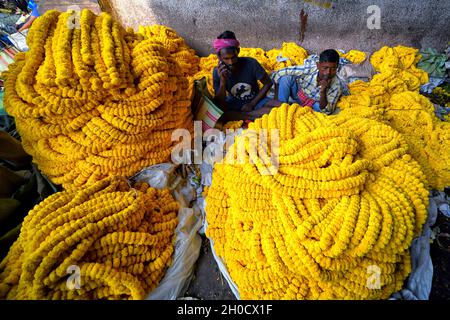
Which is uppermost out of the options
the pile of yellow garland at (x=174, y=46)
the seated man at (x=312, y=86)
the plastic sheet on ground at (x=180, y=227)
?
the pile of yellow garland at (x=174, y=46)

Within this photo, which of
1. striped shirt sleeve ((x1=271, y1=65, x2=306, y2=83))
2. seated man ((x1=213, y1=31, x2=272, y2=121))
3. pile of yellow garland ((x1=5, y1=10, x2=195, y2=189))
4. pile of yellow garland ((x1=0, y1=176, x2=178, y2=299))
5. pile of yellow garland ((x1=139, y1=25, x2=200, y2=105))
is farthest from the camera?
pile of yellow garland ((x1=139, y1=25, x2=200, y2=105))

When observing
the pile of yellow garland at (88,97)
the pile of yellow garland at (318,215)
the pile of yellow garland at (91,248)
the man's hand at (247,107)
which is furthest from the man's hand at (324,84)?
the pile of yellow garland at (91,248)

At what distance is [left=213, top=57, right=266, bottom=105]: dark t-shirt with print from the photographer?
2.69 m

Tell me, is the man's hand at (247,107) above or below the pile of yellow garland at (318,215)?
above

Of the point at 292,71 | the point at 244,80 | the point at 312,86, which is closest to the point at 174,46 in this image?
the point at 244,80

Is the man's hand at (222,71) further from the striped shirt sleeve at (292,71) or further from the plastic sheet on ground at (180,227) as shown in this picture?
the plastic sheet on ground at (180,227)

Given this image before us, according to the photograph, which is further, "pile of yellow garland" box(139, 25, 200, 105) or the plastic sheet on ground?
"pile of yellow garland" box(139, 25, 200, 105)

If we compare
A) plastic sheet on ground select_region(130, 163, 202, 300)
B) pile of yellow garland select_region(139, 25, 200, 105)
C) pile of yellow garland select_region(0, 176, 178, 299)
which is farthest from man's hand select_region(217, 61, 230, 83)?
pile of yellow garland select_region(0, 176, 178, 299)

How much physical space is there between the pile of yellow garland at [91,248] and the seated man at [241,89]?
1414 millimetres

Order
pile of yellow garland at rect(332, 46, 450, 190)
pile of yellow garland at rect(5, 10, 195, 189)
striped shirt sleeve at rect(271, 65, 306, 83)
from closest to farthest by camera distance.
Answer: pile of yellow garland at rect(5, 10, 195, 189)
pile of yellow garland at rect(332, 46, 450, 190)
striped shirt sleeve at rect(271, 65, 306, 83)

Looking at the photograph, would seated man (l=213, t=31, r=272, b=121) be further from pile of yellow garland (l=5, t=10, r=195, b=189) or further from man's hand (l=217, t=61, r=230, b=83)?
pile of yellow garland (l=5, t=10, r=195, b=189)

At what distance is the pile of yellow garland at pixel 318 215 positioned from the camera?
1.28 m

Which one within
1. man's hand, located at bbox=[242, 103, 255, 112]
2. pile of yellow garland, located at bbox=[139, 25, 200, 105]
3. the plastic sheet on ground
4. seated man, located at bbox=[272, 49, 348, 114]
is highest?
pile of yellow garland, located at bbox=[139, 25, 200, 105]
